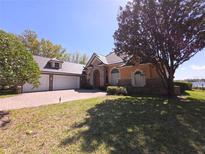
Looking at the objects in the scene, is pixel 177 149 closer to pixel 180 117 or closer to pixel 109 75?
pixel 180 117

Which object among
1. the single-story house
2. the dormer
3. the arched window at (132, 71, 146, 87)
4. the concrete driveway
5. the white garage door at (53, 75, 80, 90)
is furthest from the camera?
the dormer

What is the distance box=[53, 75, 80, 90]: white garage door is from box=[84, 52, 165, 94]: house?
2407mm

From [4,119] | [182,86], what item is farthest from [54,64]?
[182,86]

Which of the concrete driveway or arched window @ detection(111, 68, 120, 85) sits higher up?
arched window @ detection(111, 68, 120, 85)

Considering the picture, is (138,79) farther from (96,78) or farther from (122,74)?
(96,78)

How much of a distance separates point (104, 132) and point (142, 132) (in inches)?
57.7

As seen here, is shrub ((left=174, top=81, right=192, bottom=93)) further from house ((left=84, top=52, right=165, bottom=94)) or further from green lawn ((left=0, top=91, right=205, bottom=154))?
green lawn ((left=0, top=91, right=205, bottom=154))

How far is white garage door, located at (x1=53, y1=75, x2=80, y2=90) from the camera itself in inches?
895

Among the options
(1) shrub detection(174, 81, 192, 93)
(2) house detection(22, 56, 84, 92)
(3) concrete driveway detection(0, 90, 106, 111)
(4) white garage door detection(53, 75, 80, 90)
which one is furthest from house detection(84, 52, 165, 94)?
(3) concrete driveway detection(0, 90, 106, 111)

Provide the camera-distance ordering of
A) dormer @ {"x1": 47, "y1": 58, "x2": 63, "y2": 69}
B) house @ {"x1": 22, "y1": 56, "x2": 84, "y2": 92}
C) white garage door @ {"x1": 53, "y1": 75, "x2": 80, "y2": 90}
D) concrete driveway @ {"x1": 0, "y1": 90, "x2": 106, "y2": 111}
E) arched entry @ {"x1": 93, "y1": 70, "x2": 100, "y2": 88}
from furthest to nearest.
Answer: arched entry @ {"x1": 93, "y1": 70, "x2": 100, "y2": 88} → dormer @ {"x1": 47, "y1": 58, "x2": 63, "y2": 69} → white garage door @ {"x1": 53, "y1": 75, "x2": 80, "y2": 90} → house @ {"x1": 22, "y1": 56, "x2": 84, "y2": 92} → concrete driveway @ {"x1": 0, "y1": 90, "x2": 106, "y2": 111}

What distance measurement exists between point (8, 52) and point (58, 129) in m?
5.04

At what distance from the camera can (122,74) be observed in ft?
73.2

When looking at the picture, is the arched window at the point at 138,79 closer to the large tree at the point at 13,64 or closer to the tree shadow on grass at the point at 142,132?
the tree shadow on grass at the point at 142,132

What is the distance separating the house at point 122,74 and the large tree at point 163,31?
3.80 meters
